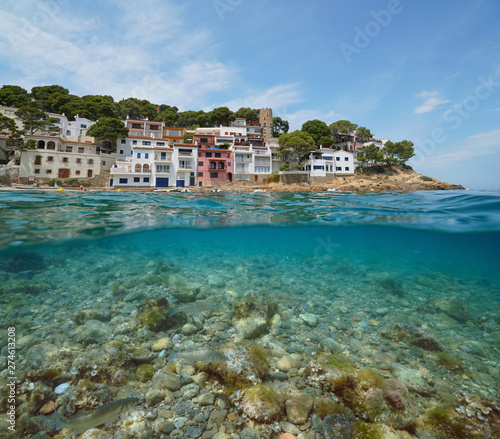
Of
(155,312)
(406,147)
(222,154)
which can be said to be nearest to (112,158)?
(222,154)

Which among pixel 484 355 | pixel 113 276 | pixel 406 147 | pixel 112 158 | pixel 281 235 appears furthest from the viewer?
pixel 406 147

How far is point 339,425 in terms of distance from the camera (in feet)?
11.2

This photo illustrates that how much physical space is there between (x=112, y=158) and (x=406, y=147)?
81545 mm

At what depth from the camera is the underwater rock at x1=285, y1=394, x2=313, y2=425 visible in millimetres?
3559

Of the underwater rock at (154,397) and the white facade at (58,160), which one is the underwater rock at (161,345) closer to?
the underwater rock at (154,397)

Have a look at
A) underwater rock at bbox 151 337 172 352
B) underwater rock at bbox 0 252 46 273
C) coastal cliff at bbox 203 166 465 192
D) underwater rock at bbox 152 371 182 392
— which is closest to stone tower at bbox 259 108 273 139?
coastal cliff at bbox 203 166 465 192

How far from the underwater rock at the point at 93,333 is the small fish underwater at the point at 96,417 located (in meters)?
1.90

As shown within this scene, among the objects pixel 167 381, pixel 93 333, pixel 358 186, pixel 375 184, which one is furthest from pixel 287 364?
pixel 375 184

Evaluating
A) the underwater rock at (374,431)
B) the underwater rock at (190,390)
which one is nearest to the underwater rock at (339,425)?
the underwater rock at (374,431)

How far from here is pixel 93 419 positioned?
11.4 feet

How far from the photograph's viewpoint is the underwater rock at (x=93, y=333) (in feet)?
17.7

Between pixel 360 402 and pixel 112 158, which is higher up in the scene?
pixel 112 158

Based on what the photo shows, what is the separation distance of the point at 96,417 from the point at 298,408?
3.18 metres

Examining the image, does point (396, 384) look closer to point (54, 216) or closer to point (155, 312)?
point (155, 312)
